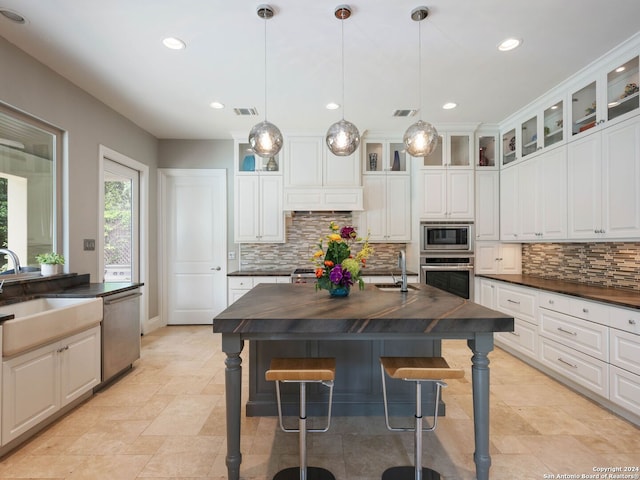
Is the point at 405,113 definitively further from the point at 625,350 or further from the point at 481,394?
the point at 481,394

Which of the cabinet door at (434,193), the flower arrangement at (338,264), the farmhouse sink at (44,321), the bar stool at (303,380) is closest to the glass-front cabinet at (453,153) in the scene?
the cabinet door at (434,193)

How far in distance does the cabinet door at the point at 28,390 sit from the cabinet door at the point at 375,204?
3.62 metres

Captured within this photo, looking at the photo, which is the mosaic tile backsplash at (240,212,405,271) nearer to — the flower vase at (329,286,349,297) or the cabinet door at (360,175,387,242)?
the cabinet door at (360,175,387,242)

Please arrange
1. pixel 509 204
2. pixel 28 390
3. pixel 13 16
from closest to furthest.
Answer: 1. pixel 28 390
2. pixel 13 16
3. pixel 509 204

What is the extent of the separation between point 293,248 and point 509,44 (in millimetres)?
3503

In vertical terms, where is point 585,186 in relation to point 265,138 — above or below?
below

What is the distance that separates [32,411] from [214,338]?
7.80 feet

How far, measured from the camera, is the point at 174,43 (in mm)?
2623

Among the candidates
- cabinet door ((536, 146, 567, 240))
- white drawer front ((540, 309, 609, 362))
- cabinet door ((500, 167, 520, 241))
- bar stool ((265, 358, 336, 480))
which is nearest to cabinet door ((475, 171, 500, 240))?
cabinet door ((500, 167, 520, 241))

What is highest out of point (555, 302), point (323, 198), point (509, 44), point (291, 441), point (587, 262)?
point (509, 44)

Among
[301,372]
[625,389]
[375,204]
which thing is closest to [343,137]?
[301,372]

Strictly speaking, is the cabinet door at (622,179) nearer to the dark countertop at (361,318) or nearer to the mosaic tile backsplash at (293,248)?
the dark countertop at (361,318)

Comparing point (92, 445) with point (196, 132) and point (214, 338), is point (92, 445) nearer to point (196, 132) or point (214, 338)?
point (214, 338)

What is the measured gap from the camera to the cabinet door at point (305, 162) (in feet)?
15.5
